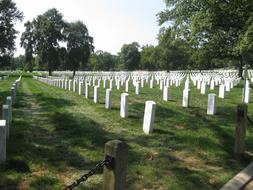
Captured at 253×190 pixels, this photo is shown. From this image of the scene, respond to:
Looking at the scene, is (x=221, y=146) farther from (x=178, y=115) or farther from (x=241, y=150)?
(x=178, y=115)

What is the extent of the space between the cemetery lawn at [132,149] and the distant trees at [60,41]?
215 feet

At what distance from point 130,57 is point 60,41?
2108 inches

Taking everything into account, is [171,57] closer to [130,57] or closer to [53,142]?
[130,57]

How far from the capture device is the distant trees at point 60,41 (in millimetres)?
78312

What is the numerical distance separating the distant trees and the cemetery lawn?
2576 inches

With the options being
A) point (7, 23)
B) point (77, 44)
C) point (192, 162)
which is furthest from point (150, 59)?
point (192, 162)

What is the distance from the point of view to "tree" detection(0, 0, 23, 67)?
48812mm

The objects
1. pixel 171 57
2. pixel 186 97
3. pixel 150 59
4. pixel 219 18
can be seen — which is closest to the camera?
pixel 186 97

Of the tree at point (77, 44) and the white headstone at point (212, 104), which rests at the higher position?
the tree at point (77, 44)

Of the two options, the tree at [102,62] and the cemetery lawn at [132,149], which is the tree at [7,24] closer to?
the cemetery lawn at [132,149]

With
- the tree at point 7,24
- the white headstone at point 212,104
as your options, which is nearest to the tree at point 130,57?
the tree at point 7,24

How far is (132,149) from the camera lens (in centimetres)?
869

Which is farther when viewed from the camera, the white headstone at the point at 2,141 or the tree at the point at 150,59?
the tree at the point at 150,59

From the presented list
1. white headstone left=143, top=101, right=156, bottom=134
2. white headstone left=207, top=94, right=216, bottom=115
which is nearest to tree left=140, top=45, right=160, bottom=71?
white headstone left=207, top=94, right=216, bottom=115
